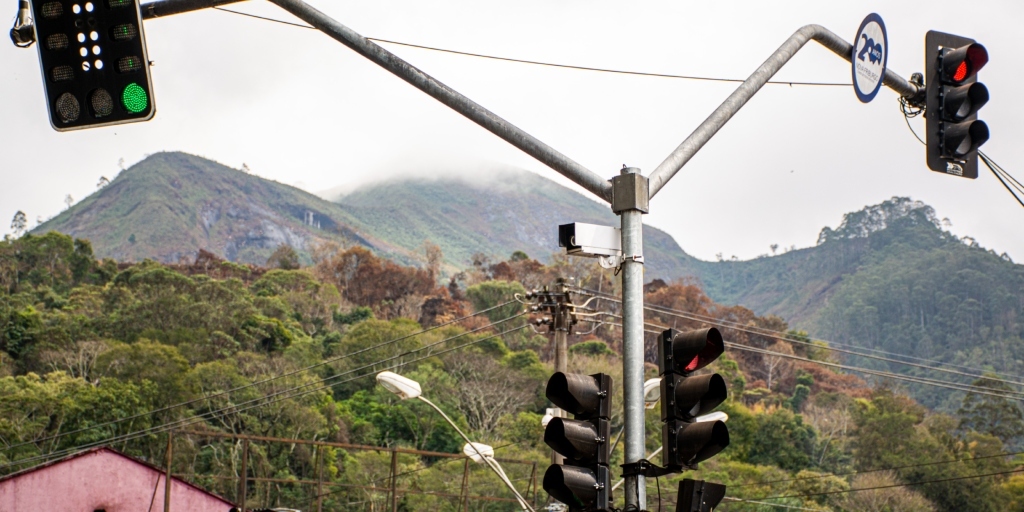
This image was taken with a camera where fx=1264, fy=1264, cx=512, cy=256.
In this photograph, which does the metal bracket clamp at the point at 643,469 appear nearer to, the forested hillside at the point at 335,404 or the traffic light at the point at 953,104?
the traffic light at the point at 953,104

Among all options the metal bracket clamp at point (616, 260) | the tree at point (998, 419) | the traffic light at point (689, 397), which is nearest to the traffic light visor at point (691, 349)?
the traffic light at point (689, 397)

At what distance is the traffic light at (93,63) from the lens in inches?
291

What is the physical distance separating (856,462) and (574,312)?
189 ft

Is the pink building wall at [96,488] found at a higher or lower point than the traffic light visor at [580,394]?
lower

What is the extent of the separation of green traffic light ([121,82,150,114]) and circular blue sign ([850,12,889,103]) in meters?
5.25

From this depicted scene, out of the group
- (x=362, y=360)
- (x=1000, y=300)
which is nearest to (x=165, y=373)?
(x=362, y=360)

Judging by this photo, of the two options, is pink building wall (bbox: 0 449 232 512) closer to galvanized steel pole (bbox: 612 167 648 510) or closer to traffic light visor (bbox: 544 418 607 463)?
traffic light visor (bbox: 544 418 607 463)

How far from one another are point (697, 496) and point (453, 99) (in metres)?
3.00

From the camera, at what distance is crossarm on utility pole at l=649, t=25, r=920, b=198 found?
8422 millimetres

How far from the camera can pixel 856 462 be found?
8062 centimetres

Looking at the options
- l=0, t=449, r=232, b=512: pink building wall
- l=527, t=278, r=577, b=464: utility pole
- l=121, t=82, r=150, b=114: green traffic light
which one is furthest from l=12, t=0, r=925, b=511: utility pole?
l=0, t=449, r=232, b=512: pink building wall

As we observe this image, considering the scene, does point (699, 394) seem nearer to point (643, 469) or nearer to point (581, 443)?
point (643, 469)

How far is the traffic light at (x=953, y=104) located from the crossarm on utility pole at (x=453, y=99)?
3101 mm

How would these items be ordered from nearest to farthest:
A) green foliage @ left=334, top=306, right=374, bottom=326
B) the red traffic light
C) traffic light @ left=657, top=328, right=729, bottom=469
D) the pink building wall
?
traffic light @ left=657, top=328, right=729, bottom=469
the red traffic light
the pink building wall
green foliage @ left=334, top=306, right=374, bottom=326
